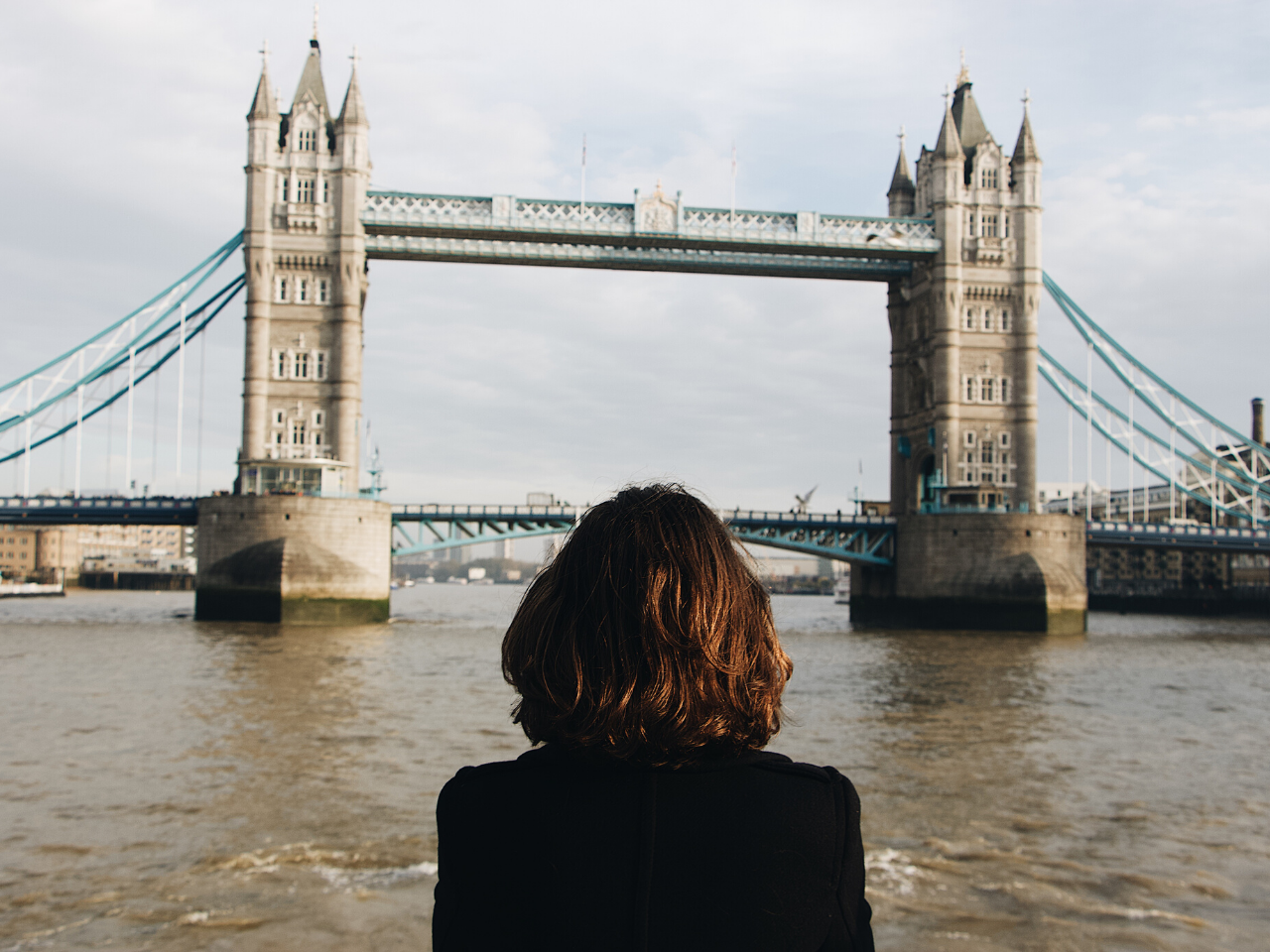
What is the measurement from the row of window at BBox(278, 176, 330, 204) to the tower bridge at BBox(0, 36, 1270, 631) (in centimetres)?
5

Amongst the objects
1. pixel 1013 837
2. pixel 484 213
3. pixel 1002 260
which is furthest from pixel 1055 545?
pixel 1013 837

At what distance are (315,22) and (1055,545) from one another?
34.7 metres

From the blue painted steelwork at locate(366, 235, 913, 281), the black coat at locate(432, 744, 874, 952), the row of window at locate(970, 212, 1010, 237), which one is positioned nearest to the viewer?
the black coat at locate(432, 744, 874, 952)

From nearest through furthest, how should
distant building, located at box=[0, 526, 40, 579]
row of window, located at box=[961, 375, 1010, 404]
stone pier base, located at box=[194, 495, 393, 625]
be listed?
stone pier base, located at box=[194, 495, 393, 625], row of window, located at box=[961, 375, 1010, 404], distant building, located at box=[0, 526, 40, 579]

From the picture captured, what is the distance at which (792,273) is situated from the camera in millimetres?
44844

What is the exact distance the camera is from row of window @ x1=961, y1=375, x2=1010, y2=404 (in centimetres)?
4397

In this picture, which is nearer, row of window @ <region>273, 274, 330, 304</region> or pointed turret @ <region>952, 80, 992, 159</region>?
row of window @ <region>273, 274, 330, 304</region>

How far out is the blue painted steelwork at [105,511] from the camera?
40.5m

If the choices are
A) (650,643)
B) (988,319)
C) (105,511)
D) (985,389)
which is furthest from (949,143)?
(650,643)

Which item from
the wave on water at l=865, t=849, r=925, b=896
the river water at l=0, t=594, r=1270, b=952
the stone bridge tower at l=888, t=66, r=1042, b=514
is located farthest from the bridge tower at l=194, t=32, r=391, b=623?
the wave on water at l=865, t=849, r=925, b=896

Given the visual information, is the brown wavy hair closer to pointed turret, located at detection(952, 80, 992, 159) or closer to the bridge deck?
the bridge deck

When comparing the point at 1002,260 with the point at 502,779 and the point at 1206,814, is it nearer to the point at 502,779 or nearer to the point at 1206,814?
the point at 1206,814

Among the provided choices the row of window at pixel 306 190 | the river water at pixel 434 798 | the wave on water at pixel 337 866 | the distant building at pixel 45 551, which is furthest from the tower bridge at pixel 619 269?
the distant building at pixel 45 551

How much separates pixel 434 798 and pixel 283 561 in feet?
88.3
